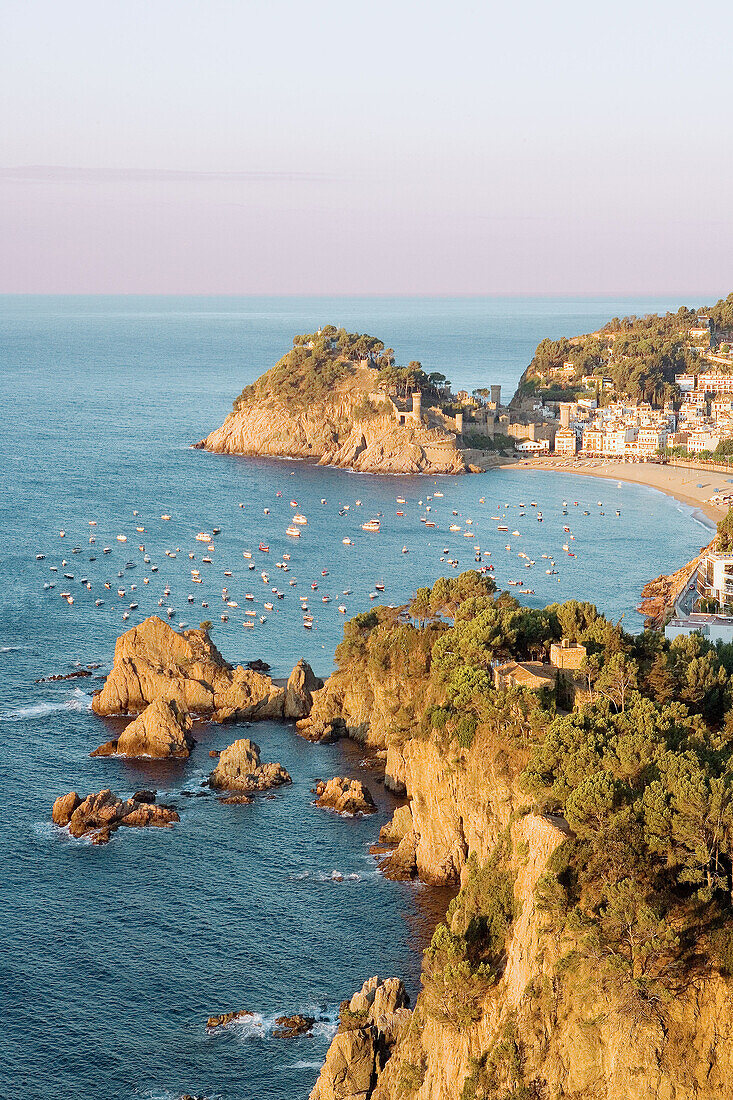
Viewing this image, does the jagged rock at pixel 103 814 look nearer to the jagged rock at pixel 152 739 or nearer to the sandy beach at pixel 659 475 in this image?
the jagged rock at pixel 152 739

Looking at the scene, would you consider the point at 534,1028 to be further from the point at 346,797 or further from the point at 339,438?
the point at 339,438

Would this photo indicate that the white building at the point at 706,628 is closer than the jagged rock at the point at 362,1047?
No

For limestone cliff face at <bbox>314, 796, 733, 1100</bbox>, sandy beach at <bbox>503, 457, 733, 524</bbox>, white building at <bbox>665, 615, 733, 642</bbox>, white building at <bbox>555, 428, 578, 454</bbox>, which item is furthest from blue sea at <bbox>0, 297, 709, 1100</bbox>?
white building at <bbox>555, 428, 578, 454</bbox>

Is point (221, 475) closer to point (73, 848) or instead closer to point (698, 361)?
point (698, 361)

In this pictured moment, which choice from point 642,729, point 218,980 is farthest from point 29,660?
point 642,729

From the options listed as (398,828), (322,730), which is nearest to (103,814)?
(398,828)

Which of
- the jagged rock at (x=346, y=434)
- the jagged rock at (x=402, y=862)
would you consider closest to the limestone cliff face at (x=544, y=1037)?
the jagged rock at (x=402, y=862)

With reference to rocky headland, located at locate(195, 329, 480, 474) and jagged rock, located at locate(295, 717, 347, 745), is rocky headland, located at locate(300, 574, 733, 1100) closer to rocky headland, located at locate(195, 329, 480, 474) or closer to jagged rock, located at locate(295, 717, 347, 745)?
jagged rock, located at locate(295, 717, 347, 745)
